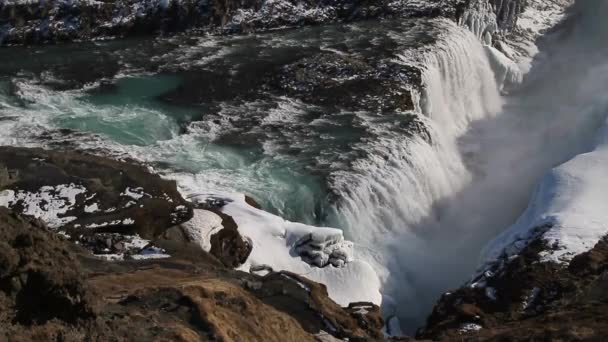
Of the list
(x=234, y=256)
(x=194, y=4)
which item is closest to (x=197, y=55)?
(x=194, y=4)

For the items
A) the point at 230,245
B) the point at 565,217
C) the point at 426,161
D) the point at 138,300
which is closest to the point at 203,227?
the point at 230,245

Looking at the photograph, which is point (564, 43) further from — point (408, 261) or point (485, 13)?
point (408, 261)

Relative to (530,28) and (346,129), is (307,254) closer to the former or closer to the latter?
(346,129)

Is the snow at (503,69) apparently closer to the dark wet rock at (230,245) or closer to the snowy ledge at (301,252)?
the snowy ledge at (301,252)

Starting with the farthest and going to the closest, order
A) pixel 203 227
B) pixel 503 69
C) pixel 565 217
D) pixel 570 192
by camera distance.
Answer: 1. pixel 503 69
2. pixel 570 192
3. pixel 565 217
4. pixel 203 227

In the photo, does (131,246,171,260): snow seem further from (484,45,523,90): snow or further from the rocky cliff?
(484,45,523,90): snow
